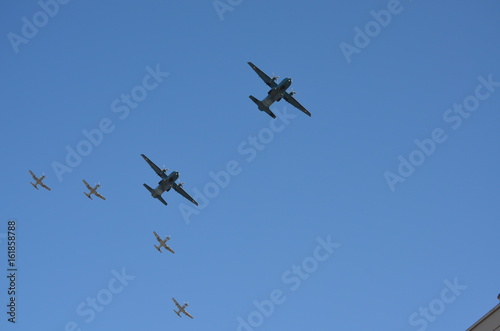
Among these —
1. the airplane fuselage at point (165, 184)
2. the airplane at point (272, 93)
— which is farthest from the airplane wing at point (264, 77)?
the airplane fuselage at point (165, 184)

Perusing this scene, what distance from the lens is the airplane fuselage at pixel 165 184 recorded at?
66938 mm

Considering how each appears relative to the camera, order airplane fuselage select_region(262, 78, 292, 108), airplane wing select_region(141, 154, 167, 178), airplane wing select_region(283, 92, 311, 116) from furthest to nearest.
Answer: airplane wing select_region(141, 154, 167, 178), airplane wing select_region(283, 92, 311, 116), airplane fuselage select_region(262, 78, 292, 108)

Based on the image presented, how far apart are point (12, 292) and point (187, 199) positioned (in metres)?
23.6

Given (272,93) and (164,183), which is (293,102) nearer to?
(272,93)

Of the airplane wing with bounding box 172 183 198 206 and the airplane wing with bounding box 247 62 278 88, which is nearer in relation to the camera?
the airplane wing with bounding box 247 62 278 88

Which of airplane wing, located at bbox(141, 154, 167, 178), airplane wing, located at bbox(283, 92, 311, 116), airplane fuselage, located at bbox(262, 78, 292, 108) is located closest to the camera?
airplane fuselage, located at bbox(262, 78, 292, 108)

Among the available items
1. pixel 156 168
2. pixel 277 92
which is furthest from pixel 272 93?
pixel 156 168

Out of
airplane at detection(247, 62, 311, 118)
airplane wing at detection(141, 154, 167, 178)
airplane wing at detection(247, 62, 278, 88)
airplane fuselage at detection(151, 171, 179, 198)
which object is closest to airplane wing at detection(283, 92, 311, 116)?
airplane at detection(247, 62, 311, 118)

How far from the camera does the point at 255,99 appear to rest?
6450 centimetres

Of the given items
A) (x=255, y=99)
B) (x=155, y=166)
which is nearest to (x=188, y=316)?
(x=155, y=166)

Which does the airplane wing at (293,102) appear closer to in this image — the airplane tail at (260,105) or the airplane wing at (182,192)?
the airplane tail at (260,105)

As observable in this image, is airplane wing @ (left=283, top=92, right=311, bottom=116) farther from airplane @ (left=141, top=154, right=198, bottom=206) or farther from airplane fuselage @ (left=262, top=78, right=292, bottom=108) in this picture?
airplane @ (left=141, top=154, right=198, bottom=206)

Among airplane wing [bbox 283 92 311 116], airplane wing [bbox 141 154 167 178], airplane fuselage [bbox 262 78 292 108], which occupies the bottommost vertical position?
airplane wing [bbox 283 92 311 116]

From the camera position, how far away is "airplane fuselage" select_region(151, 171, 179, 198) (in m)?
66.9
